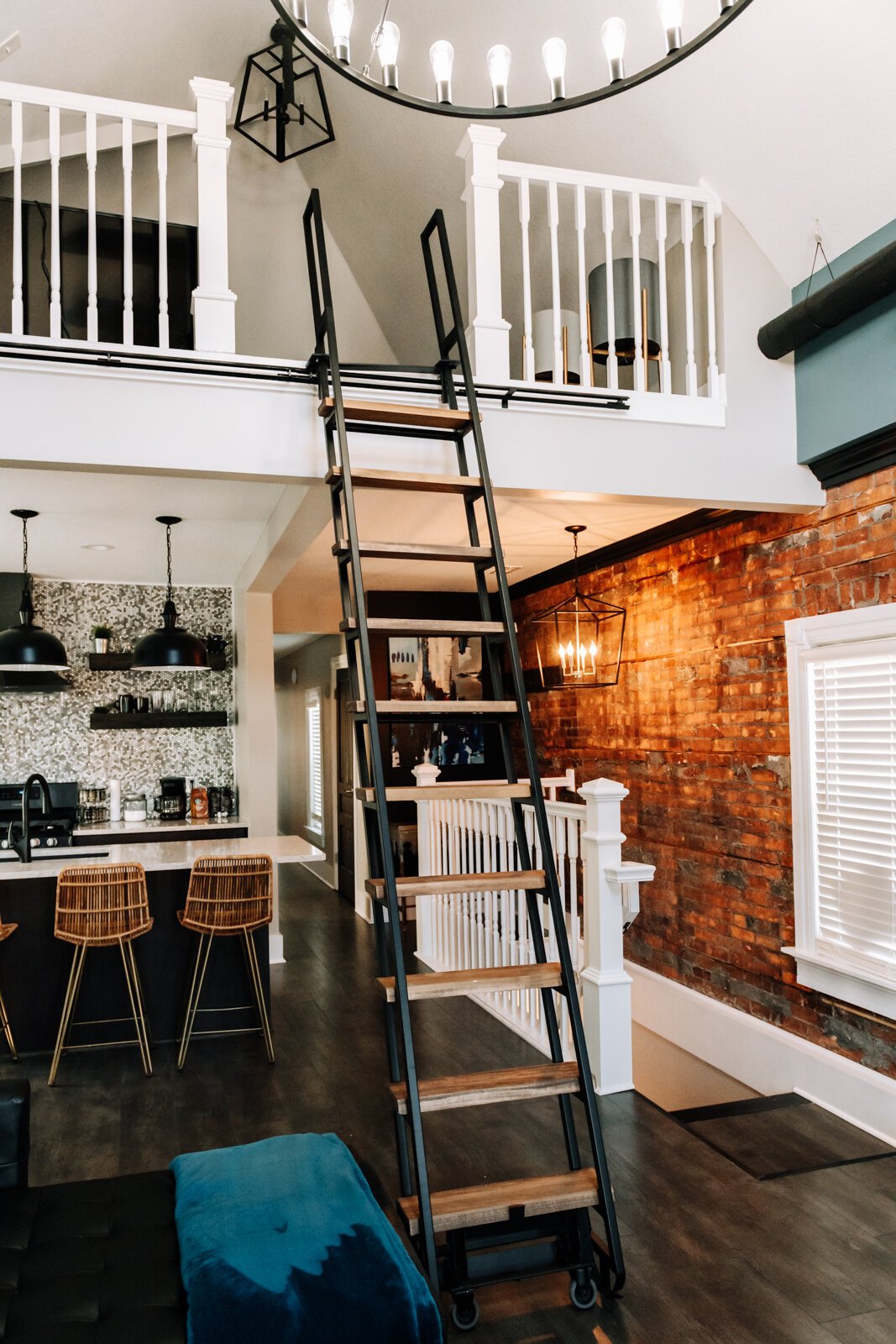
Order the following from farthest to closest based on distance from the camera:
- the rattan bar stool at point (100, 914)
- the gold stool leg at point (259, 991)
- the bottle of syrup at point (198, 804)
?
1. the bottle of syrup at point (198, 804)
2. the gold stool leg at point (259, 991)
3. the rattan bar stool at point (100, 914)

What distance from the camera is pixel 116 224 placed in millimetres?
4555

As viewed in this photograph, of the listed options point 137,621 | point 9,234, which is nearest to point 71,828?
point 137,621

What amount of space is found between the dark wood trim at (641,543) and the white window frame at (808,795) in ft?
2.10

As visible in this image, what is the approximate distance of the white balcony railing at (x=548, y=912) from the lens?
416 centimetres

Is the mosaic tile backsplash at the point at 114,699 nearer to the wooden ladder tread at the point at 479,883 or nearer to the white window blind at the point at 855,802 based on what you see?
the white window blind at the point at 855,802

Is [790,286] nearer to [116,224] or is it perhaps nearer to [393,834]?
[116,224]

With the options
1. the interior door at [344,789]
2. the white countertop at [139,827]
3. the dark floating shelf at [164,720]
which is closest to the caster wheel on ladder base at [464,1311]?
the white countertop at [139,827]

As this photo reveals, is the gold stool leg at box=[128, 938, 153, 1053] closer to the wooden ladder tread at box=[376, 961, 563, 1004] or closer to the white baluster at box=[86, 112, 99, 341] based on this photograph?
the wooden ladder tread at box=[376, 961, 563, 1004]

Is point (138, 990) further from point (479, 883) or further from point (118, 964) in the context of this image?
point (479, 883)

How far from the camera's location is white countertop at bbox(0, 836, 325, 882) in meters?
4.77

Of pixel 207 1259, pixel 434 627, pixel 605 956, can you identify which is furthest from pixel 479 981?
pixel 605 956

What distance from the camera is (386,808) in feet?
8.53

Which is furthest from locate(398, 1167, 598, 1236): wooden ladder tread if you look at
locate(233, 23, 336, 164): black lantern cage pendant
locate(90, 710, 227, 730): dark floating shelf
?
locate(233, 23, 336, 164): black lantern cage pendant

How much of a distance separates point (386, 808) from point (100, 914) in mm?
2550
